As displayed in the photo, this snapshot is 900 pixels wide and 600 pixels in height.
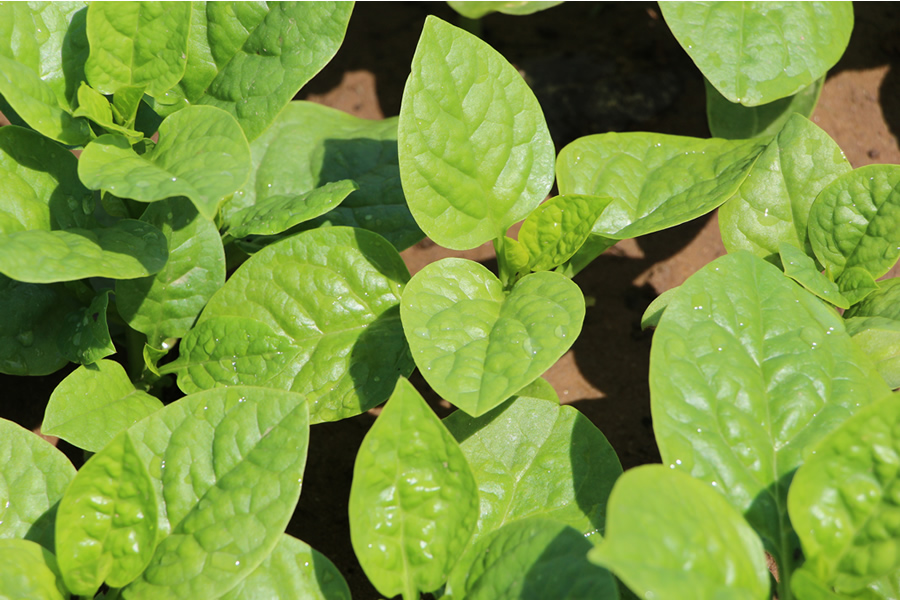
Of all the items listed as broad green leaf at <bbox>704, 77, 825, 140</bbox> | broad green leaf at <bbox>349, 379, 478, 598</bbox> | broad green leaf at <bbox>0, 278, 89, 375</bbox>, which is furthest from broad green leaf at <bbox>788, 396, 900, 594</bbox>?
broad green leaf at <bbox>0, 278, 89, 375</bbox>

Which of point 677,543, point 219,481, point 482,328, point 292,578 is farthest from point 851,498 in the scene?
point 219,481

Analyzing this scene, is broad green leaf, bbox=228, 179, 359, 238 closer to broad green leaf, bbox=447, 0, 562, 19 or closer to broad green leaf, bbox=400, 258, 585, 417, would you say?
broad green leaf, bbox=400, 258, 585, 417

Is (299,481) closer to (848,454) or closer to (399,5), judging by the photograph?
(848,454)

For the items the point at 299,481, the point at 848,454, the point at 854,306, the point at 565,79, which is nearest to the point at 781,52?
the point at 854,306

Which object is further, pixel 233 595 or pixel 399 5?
pixel 399 5

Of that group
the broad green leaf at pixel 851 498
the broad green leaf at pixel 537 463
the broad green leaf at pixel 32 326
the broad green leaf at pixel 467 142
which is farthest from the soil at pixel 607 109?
the broad green leaf at pixel 851 498

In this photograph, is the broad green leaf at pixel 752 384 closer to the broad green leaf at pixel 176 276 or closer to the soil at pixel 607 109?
the soil at pixel 607 109
